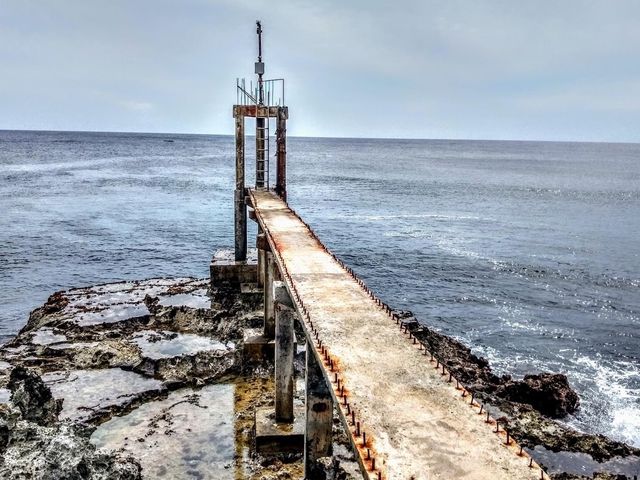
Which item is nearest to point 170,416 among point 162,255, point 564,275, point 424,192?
point 162,255

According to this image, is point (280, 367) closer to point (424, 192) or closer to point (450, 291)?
point (450, 291)

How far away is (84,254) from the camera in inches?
1184

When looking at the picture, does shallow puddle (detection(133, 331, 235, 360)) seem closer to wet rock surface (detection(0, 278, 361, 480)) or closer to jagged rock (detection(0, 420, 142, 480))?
wet rock surface (detection(0, 278, 361, 480))

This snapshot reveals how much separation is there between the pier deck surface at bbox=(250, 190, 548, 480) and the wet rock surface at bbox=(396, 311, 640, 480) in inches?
222

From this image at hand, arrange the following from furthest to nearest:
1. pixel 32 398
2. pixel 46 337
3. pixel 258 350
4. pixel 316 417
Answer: pixel 46 337 < pixel 258 350 < pixel 32 398 < pixel 316 417

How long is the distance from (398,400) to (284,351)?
4.38 meters

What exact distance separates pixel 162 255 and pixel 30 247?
25.1 ft

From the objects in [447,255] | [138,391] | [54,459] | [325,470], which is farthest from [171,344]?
[447,255]

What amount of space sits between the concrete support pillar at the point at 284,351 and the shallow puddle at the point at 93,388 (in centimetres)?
389

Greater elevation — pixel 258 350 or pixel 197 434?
pixel 258 350

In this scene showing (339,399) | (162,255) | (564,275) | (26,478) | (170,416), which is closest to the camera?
(339,399)

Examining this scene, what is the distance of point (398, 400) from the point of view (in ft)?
20.3

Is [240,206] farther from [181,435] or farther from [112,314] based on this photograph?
[181,435]

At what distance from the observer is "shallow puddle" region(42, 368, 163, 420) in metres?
12.0
